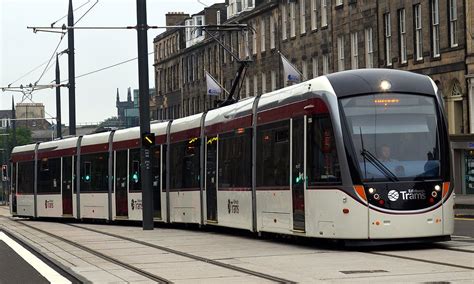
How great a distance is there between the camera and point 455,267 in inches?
526

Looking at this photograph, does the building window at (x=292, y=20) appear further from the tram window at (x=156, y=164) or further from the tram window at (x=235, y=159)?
the tram window at (x=235, y=159)

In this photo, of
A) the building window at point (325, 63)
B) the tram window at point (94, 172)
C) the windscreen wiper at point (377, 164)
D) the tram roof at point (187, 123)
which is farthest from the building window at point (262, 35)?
the windscreen wiper at point (377, 164)

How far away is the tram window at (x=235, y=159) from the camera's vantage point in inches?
834

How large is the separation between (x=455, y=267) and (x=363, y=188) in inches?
133

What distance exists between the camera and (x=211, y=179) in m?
23.8

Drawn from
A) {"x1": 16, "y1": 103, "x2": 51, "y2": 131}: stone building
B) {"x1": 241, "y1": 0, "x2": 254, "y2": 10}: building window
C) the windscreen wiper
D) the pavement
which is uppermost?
{"x1": 16, "y1": 103, "x2": 51, "y2": 131}: stone building

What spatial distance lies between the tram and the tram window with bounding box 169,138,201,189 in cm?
15

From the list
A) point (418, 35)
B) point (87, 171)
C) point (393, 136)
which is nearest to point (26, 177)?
point (87, 171)

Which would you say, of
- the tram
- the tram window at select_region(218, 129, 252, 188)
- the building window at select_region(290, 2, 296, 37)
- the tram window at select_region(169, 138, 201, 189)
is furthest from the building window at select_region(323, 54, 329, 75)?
the tram window at select_region(218, 129, 252, 188)

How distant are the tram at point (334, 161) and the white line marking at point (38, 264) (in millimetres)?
4468

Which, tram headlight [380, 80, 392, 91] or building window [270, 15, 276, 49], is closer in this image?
tram headlight [380, 80, 392, 91]

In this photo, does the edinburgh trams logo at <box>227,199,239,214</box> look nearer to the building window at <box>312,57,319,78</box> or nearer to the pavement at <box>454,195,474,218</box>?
the pavement at <box>454,195,474,218</box>

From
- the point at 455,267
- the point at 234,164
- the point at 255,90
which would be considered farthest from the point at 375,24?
the point at 455,267

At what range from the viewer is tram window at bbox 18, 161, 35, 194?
1518 inches
